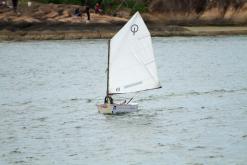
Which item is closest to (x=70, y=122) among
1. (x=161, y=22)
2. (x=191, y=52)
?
(x=191, y=52)

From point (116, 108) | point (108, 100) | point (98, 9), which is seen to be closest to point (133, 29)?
point (108, 100)

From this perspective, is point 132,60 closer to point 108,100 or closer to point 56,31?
point 108,100

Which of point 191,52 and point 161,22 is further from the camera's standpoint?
point 161,22

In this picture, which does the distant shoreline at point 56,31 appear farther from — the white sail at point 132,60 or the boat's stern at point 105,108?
the boat's stern at point 105,108

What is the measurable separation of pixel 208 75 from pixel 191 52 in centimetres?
1930

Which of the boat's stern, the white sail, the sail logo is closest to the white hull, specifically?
the boat's stern

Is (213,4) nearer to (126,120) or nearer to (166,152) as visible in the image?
(126,120)

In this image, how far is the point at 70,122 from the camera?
4441cm

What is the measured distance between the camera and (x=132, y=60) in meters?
47.7

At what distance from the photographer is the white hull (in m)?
45.5

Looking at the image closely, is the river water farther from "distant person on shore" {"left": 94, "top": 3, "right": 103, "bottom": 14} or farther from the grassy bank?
"distant person on shore" {"left": 94, "top": 3, "right": 103, "bottom": 14}

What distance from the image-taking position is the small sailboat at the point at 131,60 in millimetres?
47156

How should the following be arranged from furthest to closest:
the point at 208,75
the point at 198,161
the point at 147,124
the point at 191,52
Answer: the point at 191,52
the point at 208,75
the point at 147,124
the point at 198,161

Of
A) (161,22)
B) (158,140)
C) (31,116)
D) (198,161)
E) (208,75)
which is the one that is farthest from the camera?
(161,22)
